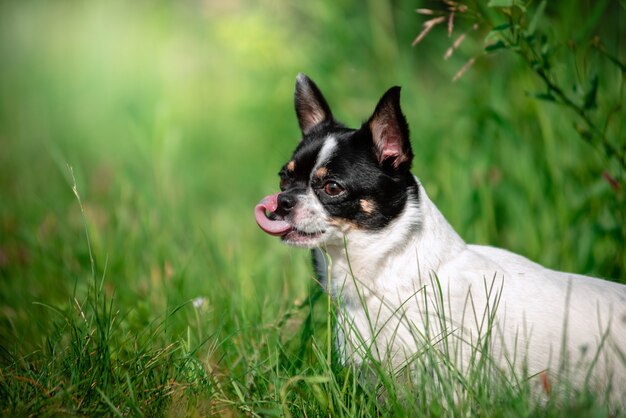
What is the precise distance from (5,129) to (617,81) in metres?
5.96

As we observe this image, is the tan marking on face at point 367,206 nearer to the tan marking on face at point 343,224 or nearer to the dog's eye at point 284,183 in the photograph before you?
the tan marking on face at point 343,224

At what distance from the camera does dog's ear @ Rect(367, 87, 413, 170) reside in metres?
2.50

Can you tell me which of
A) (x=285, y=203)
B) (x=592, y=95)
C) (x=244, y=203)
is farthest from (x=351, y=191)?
(x=244, y=203)

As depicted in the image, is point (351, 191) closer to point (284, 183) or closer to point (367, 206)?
point (367, 206)

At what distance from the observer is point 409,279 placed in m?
2.40

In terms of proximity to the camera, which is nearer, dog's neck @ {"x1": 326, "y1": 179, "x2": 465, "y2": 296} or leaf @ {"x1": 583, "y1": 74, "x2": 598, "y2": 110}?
dog's neck @ {"x1": 326, "y1": 179, "x2": 465, "y2": 296}

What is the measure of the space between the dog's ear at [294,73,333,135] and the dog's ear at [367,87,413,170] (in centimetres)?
48

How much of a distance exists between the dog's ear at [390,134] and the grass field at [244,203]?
25.9 inches

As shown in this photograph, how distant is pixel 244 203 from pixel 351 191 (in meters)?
2.86

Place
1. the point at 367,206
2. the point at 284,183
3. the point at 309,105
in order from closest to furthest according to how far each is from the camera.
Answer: the point at 367,206, the point at 284,183, the point at 309,105

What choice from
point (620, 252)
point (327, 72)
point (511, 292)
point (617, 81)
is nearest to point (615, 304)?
point (511, 292)

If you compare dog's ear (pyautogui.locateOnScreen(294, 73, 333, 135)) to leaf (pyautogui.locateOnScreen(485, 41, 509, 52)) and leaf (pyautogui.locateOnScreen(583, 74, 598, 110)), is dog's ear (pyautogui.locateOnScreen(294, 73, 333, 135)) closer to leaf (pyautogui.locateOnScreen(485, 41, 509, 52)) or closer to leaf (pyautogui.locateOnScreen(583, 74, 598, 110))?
leaf (pyautogui.locateOnScreen(485, 41, 509, 52))

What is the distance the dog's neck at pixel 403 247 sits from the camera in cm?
244

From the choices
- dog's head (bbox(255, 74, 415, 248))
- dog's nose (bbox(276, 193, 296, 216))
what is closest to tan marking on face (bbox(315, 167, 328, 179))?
dog's head (bbox(255, 74, 415, 248))
